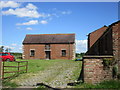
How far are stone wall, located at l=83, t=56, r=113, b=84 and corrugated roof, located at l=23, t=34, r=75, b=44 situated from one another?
3050 centimetres

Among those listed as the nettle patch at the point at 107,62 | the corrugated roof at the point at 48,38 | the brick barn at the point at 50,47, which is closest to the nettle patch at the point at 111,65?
the nettle patch at the point at 107,62

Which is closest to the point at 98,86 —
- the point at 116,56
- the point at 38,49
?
the point at 116,56

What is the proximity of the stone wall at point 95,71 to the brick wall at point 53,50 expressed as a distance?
30272 mm

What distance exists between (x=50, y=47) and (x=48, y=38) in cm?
298

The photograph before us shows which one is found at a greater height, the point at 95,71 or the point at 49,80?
the point at 95,71

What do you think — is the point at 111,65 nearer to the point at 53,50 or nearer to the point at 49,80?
the point at 49,80

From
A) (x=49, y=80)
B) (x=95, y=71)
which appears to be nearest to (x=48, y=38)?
(x=49, y=80)

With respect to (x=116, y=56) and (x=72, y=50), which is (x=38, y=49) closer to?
(x=72, y=50)

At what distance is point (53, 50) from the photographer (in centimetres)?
3928

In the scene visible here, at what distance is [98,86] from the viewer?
7.13 metres

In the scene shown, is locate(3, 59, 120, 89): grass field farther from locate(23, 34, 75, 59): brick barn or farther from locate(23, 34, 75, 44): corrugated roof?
locate(23, 34, 75, 44): corrugated roof

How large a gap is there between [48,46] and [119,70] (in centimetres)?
3253

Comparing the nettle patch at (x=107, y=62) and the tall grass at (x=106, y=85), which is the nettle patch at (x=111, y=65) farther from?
the tall grass at (x=106, y=85)

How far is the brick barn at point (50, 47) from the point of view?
38250mm
